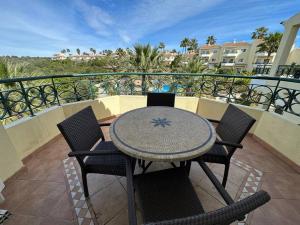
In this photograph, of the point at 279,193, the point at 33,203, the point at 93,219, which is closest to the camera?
the point at 93,219

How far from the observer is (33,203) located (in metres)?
1.36

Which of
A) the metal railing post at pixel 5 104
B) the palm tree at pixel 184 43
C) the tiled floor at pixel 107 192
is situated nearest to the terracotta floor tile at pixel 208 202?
the tiled floor at pixel 107 192

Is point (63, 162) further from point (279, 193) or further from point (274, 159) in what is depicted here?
point (274, 159)

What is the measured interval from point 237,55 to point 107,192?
34619 millimetres

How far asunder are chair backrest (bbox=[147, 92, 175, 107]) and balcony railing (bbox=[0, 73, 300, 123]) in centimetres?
119

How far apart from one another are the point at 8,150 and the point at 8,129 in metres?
0.33

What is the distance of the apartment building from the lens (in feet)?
83.3

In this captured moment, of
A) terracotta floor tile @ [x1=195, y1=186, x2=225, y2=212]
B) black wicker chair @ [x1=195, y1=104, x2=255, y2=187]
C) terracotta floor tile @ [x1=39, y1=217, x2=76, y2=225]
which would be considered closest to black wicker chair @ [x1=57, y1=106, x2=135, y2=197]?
terracotta floor tile @ [x1=39, y1=217, x2=76, y2=225]

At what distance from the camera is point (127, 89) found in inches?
141

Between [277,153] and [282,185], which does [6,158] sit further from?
[277,153]

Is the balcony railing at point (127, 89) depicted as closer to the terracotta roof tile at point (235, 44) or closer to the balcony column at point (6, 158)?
the balcony column at point (6, 158)

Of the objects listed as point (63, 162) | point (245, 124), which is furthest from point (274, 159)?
point (63, 162)

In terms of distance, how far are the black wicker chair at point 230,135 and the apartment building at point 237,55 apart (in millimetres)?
27479

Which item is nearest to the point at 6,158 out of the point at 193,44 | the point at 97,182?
the point at 97,182
